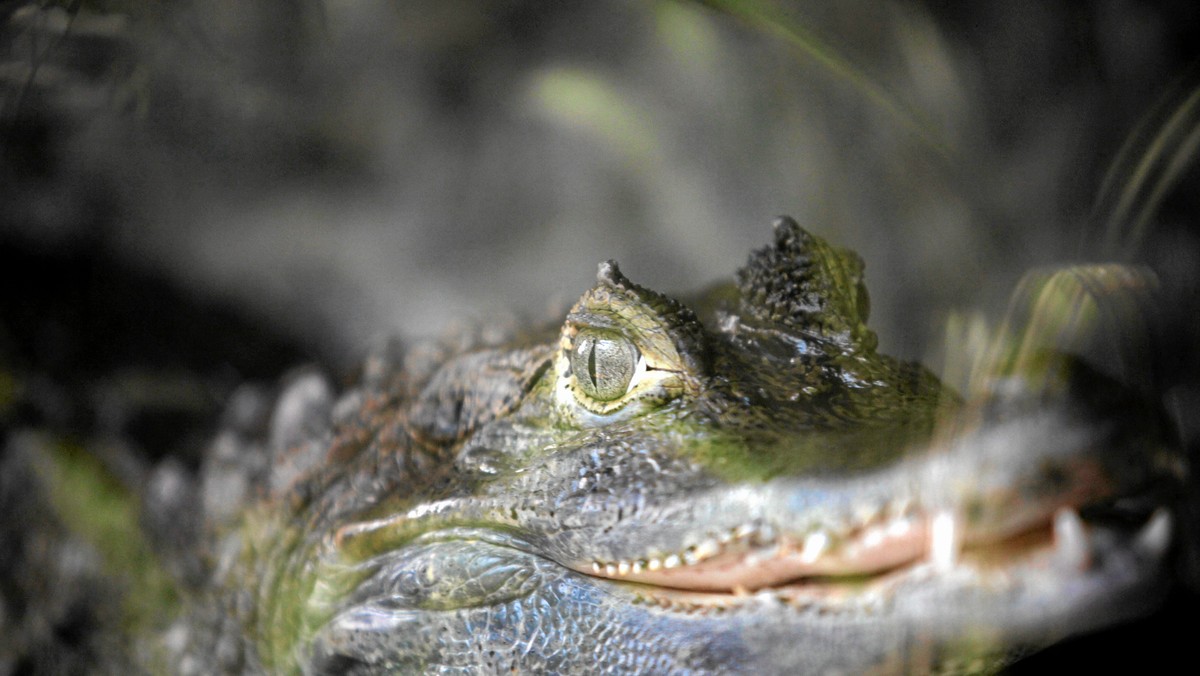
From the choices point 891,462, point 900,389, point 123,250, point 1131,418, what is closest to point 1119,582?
point 1131,418

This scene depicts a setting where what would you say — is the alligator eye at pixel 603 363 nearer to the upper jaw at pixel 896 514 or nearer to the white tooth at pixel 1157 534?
the upper jaw at pixel 896 514

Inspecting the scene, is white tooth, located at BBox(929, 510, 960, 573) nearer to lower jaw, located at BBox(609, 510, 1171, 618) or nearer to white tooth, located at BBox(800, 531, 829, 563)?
lower jaw, located at BBox(609, 510, 1171, 618)

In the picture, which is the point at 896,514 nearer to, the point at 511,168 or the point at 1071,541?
the point at 1071,541

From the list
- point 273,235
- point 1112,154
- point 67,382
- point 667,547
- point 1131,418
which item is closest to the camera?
point 1131,418

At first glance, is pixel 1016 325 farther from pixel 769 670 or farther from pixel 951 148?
pixel 769 670

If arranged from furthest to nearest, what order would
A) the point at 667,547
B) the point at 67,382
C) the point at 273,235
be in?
the point at 67,382
the point at 273,235
the point at 667,547

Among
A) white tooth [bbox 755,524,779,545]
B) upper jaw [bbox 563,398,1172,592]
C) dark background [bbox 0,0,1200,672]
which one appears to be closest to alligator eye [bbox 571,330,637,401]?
dark background [bbox 0,0,1200,672]

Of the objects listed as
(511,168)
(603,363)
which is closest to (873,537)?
(603,363)

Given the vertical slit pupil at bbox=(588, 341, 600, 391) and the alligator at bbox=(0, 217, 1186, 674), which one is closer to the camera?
the alligator at bbox=(0, 217, 1186, 674)
